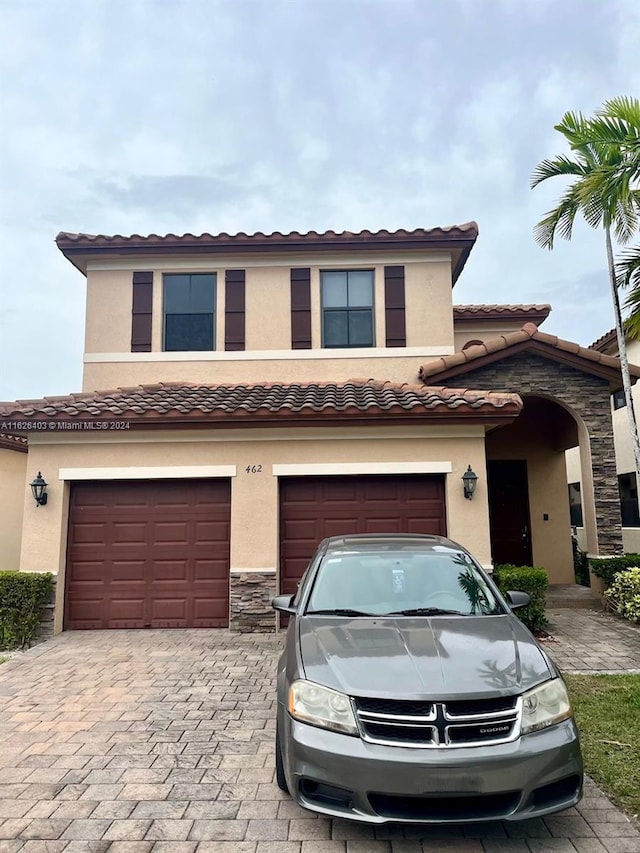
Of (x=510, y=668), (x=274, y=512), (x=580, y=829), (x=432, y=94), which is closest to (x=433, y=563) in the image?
(x=510, y=668)

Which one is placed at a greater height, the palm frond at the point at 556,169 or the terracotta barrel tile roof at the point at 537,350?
the palm frond at the point at 556,169

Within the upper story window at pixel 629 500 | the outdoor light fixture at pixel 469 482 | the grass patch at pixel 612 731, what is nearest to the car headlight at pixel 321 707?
the grass patch at pixel 612 731

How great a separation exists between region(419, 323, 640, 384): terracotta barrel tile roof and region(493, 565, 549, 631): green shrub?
4.25 m

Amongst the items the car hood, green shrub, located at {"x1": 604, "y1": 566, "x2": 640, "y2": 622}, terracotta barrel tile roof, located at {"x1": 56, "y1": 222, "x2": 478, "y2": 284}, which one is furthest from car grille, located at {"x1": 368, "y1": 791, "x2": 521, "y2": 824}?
terracotta barrel tile roof, located at {"x1": 56, "y1": 222, "x2": 478, "y2": 284}

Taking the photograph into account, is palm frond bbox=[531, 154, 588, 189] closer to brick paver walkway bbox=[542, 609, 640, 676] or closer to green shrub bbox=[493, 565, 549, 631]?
green shrub bbox=[493, 565, 549, 631]

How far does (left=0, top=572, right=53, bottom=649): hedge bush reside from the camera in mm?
7762

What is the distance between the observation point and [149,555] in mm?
8680

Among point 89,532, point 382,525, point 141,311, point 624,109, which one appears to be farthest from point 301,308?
point 624,109

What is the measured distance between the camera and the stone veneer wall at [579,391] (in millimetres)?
10109

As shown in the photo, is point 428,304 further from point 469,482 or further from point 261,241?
point 469,482

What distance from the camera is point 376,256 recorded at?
11820 millimetres

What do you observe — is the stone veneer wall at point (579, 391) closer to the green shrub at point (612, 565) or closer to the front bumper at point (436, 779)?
the green shrub at point (612, 565)

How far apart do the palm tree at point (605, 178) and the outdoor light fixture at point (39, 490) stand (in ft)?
33.5

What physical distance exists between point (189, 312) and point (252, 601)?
6608 mm
